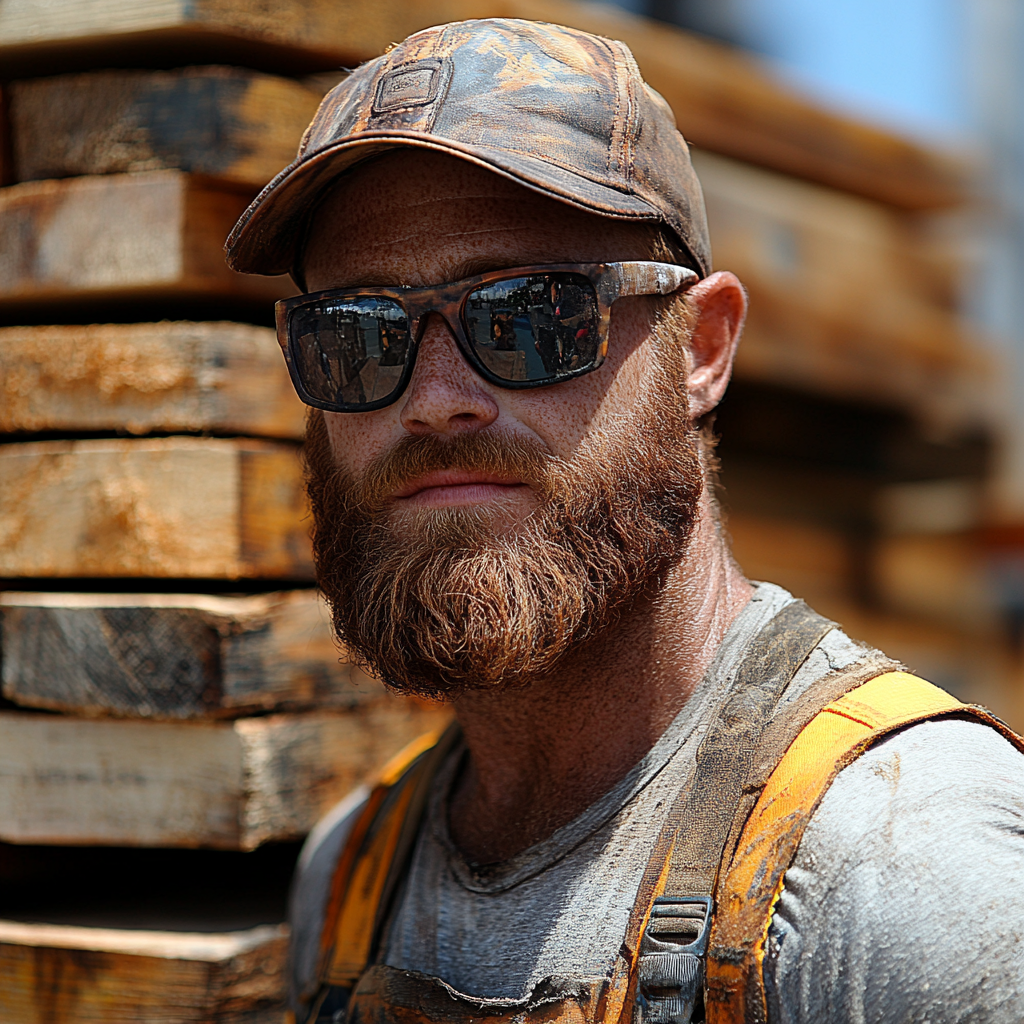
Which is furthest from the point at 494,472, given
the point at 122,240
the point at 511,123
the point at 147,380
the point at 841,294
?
the point at 841,294

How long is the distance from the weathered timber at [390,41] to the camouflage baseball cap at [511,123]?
18.2 inches

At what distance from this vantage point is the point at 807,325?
3787 millimetres

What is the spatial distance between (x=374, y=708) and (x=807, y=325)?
2.22 metres

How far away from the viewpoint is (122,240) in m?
2.19

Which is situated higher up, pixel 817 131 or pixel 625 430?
pixel 817 131

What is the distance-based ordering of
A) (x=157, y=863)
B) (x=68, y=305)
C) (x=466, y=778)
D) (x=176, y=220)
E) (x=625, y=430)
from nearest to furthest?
(x=625, y=430) → (x=466, y=778) → (x=176, y=220) → (x=68, y=305) → (x=157, y=863)

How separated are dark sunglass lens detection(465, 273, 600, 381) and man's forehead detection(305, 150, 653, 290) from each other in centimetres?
5

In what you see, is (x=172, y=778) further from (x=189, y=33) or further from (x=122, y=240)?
(x=189, y=33)

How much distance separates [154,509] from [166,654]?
284 mm

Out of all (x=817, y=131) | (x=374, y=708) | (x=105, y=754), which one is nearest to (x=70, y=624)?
(x=105, y=754)

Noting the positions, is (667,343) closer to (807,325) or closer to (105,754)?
(105,754)

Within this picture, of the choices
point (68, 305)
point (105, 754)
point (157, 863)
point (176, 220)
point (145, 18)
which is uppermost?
point (145, 18)

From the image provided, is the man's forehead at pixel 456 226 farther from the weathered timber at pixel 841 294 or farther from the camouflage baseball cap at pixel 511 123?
the weathered timber at pixel 841 294

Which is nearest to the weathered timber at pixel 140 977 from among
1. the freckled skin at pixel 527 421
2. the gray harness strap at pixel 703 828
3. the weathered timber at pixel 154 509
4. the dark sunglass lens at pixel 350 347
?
the freckled skin at pixel 527 421
